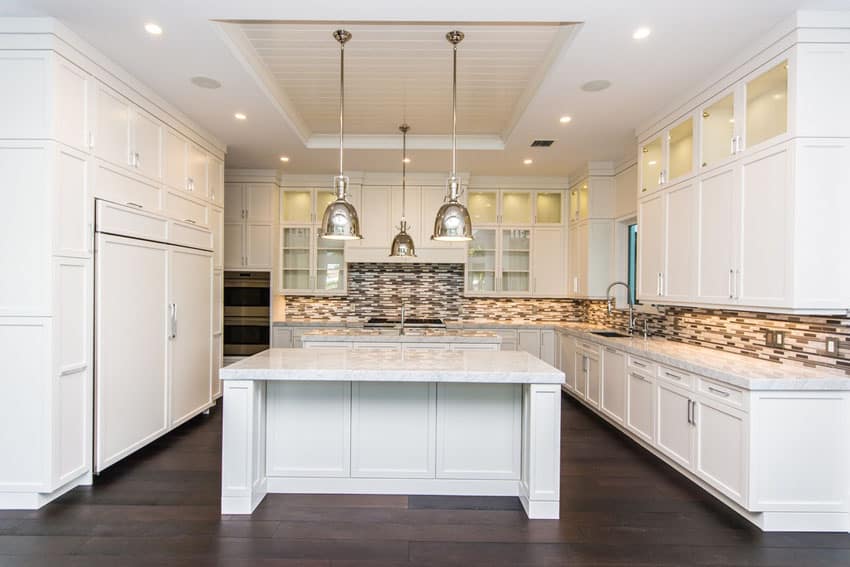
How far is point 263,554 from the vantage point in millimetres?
2369

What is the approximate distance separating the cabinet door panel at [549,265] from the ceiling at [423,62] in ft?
4.82

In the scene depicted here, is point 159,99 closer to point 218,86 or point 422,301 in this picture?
point 218,86

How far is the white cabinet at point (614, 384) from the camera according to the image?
4.22m

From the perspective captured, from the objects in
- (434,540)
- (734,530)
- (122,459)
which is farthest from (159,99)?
(734,530)

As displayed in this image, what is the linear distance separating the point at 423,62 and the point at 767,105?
229 centimetres

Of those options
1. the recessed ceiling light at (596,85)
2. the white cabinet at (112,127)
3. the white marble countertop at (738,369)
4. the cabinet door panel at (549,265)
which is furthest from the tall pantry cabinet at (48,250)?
the cabinet door panel at (549,265)

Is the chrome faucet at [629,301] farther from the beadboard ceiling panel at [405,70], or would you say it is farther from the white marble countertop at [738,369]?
the beadboard ceiling panel at [405,70]

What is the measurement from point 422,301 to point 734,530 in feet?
15.0

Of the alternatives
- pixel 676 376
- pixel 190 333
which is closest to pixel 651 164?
pixel 676 376

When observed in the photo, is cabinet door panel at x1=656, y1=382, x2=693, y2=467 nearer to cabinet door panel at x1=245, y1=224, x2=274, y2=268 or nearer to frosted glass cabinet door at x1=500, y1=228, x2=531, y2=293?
frosted glass cabinet door at x1=500, y1=228, x2=531, y2=293

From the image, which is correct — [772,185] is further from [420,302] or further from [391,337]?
[420,302]

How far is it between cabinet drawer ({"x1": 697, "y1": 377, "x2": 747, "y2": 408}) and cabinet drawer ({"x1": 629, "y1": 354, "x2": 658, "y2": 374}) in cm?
59

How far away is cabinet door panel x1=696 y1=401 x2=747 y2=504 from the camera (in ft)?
8.81

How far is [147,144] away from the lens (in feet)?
12.3
